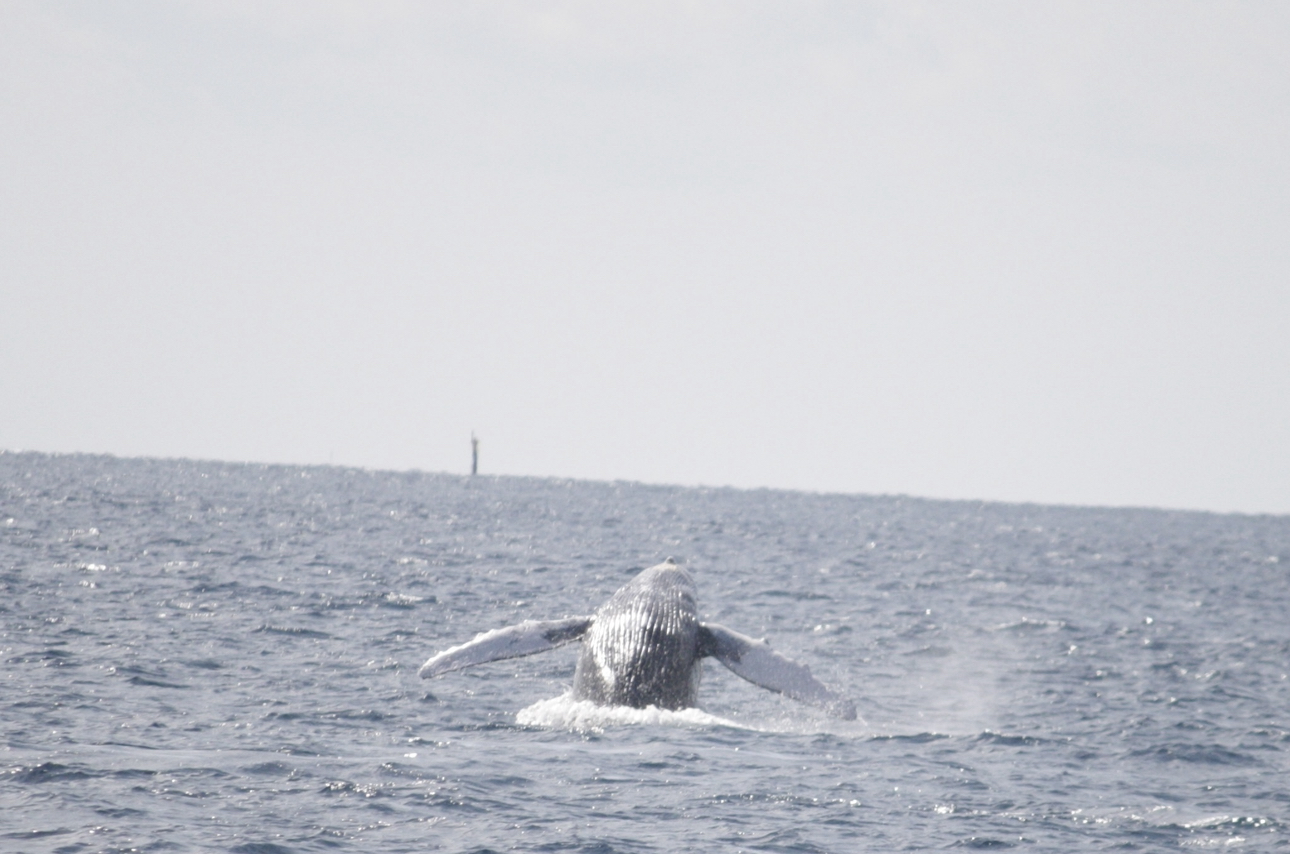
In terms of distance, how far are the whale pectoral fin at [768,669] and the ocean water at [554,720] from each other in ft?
2.30

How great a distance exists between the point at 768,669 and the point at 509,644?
3.30 metres

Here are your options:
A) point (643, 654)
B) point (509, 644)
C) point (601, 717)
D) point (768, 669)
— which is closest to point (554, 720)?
point (601, 717)

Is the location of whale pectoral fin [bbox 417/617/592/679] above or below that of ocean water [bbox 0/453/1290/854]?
above

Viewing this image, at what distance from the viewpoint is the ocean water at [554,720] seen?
13336 mm

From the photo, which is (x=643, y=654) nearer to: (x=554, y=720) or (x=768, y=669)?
(x=554, y=720)

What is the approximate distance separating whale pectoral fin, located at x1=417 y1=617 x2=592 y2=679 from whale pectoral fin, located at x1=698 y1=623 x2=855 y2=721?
1709 mm

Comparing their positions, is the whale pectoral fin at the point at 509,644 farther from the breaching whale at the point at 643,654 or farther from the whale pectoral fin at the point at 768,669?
the whale pectoral fin at the point at 768,669

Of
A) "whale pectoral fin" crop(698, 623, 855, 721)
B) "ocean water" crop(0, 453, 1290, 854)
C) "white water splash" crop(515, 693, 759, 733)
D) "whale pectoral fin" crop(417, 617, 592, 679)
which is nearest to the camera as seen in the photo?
"ocean water" crop(0, 453, 1290, 854)

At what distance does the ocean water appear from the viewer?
13.3 m

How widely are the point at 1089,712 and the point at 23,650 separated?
630 inches

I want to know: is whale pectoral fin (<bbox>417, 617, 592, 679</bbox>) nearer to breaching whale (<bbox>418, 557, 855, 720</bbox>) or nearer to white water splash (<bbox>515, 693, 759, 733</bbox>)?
breaching whale (<bbox>418, 557, 855, 720</bbox>)

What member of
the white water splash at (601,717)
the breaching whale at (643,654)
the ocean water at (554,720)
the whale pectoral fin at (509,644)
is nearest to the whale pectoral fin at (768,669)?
the breaching whale at (643,654)

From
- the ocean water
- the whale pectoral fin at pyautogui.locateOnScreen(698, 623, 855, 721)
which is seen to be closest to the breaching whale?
the whale pectoral fin at pyautogui.locateOnScreen(698, 623, 855, 721)

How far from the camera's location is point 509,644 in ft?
60.6
